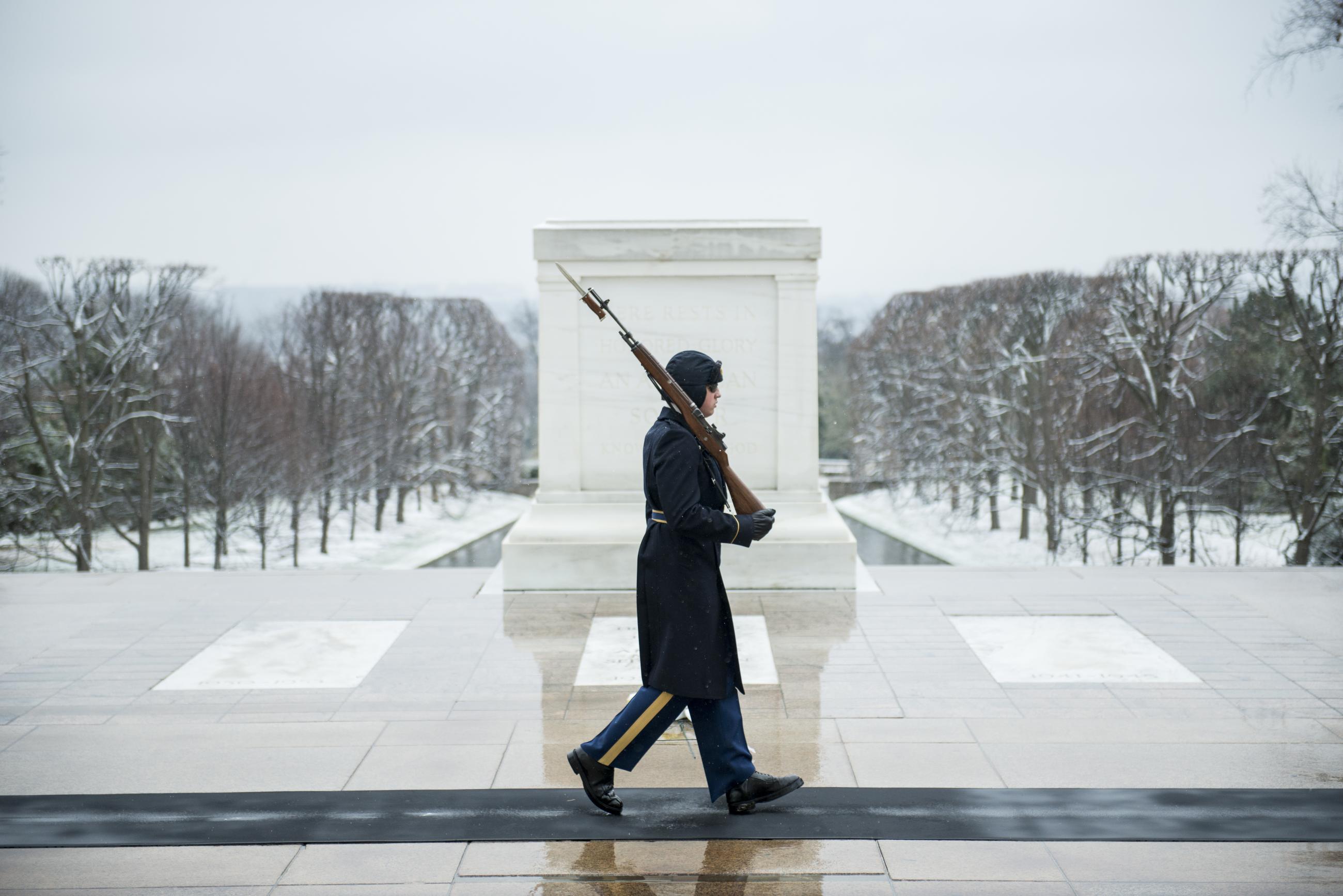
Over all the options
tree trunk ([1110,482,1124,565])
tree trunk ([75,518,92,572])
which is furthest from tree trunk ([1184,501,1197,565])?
tree trunk ([75,518,92,572])

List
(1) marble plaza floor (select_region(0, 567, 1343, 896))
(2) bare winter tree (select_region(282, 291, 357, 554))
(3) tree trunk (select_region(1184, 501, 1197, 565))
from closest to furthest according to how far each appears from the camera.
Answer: (1) marble plaza floor (select_region(0, 567, 1343, 896))
(3) tree trunk (select_region(1184, 501, 1197, 565))
(2) bare winter tree (select_region(282, 291, 357, 554))

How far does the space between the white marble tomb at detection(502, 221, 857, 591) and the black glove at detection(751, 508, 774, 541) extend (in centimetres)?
357

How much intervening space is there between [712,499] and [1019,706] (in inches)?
80.8

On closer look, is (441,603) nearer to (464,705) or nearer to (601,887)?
(464,705)

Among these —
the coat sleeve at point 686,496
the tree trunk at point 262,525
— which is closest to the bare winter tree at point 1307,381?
the coat sleeve at point 686,496

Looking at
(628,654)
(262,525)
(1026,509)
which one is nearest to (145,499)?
(262,525)

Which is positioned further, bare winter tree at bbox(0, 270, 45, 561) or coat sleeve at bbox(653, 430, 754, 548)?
bare winter tree at bbox(0, 270, 45, 561)

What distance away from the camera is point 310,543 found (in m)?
32.8

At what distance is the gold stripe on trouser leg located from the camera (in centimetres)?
372

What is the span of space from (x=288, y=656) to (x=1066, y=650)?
3.98 metres

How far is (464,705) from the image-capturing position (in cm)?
509

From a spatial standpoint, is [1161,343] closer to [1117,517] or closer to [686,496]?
[1117,517]

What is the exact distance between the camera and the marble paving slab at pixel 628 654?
17.9 ft

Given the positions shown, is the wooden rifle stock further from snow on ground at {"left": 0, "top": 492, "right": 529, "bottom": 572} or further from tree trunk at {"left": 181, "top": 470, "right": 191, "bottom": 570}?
tree trunk at {"left": 181, "top": 470, "right": 191, "bottom": 570}
